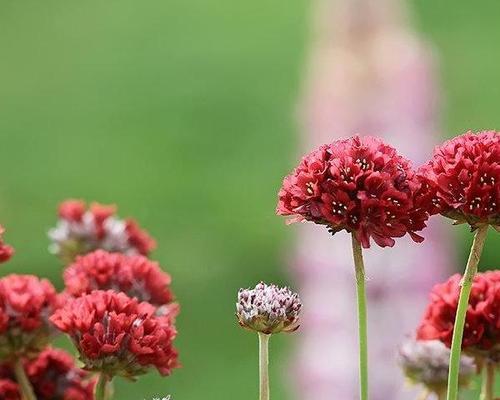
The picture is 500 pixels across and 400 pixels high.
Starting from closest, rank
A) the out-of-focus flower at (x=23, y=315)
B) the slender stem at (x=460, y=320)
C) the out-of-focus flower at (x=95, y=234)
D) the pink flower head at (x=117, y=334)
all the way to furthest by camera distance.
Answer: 1. the slender stem at (x=460, y=320)
2. the pink flower head at (x=117, y=334)
3. the out-of-focus flower at (x=23, y=315)
4. the out-of-focus flower at (x=95, y=234)

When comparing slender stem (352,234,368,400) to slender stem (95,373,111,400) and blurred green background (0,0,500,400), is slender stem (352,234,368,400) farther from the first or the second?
blurred green background (0,0,500,400)

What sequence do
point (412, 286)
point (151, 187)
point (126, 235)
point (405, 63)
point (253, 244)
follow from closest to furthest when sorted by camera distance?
point (126, 235) < point (412, 286) < point (405, 63) < point (253, 244) < point (151, 187)

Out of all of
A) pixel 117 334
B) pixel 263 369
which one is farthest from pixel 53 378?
pixel 263 369

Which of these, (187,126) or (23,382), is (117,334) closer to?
(23,382)

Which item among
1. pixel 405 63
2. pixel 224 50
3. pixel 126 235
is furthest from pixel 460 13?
pixel 126 235

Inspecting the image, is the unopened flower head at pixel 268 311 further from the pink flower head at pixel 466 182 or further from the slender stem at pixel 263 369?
the pink flower head at pixel 466 182

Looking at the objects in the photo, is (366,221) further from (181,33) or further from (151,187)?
(181,33)

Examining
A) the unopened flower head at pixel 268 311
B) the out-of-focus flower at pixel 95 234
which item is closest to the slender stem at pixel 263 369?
the unopened flower head at pixel 268 311
